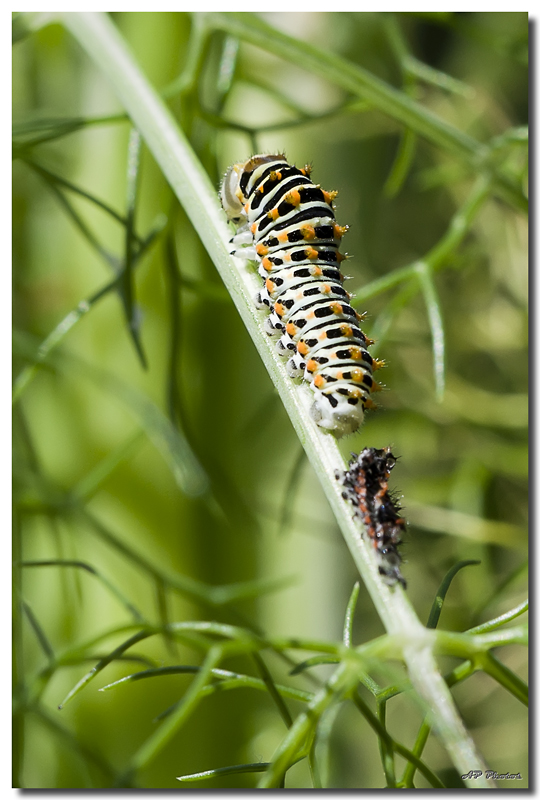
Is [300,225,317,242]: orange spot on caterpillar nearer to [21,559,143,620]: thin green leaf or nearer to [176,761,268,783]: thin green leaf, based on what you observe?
[21,559,143,620]: thin green leaf

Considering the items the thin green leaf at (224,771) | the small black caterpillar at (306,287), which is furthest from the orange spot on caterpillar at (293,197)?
the thin green leaf at (224,771)

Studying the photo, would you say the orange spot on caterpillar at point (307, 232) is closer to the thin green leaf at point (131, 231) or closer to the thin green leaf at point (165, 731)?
the thin green leaf at point (131, 231)

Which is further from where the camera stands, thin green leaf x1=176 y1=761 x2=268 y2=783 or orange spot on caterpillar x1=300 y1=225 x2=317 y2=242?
orange spot on caterpillar x1=300 y1=225 x2=317 y2=242

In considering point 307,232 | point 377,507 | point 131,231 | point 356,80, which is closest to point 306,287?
point 307,232

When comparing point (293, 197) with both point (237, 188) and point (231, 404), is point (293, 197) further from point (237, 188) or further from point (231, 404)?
point (231, 404)

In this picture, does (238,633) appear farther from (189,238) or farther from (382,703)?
(189,238)

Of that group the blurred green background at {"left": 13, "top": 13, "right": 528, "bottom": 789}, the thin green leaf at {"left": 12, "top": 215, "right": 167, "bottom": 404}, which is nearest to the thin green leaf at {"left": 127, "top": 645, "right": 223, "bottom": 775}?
the blurred green background at {"left": 13, "top": 13, "right": 528, "bottom": 789}

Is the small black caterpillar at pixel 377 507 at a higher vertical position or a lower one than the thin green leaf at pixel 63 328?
lower
